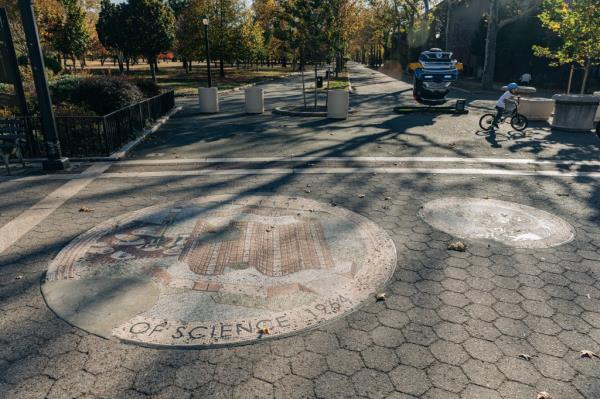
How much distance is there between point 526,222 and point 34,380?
656 centimetres

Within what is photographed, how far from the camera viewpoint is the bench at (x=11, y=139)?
29.1 feet

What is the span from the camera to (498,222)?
20.7 ft

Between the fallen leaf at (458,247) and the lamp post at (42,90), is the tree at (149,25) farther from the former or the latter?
the fallen leaf at (458,247)

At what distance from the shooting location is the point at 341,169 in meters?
9.27

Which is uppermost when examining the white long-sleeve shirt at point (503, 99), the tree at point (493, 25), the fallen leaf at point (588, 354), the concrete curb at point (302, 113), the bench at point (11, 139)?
the tree at point (493, 25)

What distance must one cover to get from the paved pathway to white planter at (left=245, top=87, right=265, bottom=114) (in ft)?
31.8

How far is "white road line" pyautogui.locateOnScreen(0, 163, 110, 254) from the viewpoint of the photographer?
577 centimetres

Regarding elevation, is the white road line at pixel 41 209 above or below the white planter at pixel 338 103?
below

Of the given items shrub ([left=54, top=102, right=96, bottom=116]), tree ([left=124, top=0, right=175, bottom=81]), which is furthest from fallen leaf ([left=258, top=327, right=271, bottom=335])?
tree ([left=124, top=0, right=175, bottom=81])

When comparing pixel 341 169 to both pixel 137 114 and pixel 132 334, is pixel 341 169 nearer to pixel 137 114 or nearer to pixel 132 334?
pixel 132 334

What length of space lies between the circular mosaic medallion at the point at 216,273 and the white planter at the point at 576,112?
1167 centimetres

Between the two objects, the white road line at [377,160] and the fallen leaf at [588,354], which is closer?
the fallen leaf at [588,354]

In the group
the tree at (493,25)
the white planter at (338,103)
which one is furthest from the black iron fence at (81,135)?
the tree at (493,25)

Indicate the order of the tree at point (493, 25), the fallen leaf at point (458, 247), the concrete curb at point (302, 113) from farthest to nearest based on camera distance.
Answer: the tree at point (493, 25) < the concrete curb at point (302, 113) < the fallen leaf at point (458, 247)
